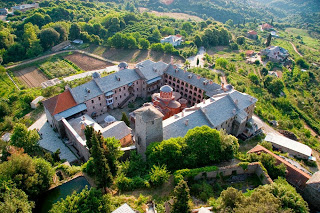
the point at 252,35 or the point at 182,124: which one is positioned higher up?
the point at 182,124

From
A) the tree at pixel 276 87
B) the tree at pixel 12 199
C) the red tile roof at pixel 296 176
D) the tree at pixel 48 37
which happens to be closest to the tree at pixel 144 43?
→ the tree at pixel 48 37

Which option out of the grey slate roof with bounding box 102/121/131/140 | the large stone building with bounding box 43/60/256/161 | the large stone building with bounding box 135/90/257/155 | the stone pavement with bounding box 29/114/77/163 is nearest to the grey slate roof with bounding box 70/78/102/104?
the large stone building with bounding box 43/60/256/161

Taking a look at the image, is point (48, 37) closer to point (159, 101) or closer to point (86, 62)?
point (86, 62)

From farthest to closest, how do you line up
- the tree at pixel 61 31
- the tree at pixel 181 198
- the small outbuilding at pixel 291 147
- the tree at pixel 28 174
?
the tree at pixel 61 31, the small outbuilding at pixel 291 147, the tree at pixel 28 174, the tree at pixel 181 198

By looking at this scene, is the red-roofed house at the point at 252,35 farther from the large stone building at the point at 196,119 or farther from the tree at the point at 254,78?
the large stone building at the point at 196,119

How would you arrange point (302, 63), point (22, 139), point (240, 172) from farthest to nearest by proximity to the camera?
1. point (302, 63)
2. point (22, 139)
3. point (240, 172)

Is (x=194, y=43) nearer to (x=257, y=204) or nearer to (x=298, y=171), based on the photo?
(x=298, y=171)

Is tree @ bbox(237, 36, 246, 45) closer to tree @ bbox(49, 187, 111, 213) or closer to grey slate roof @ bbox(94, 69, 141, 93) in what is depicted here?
grey slate roof @ bbox(94, 69, 141, 93)

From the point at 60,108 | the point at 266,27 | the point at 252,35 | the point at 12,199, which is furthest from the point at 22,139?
the point at 266,27
